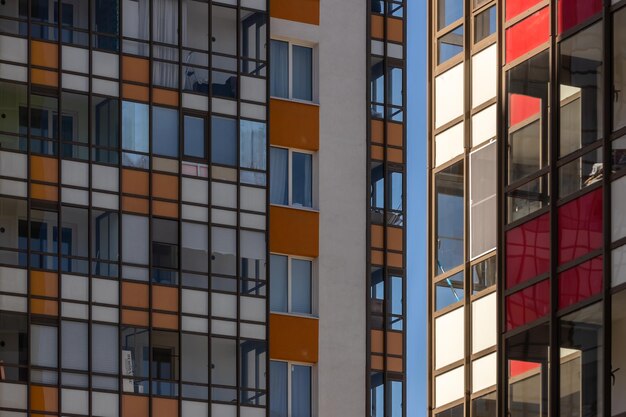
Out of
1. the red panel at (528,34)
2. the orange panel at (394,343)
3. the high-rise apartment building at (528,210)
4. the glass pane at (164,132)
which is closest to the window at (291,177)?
the glass pane at (164,132)

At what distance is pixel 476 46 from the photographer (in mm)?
31547

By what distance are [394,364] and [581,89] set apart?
26.3 m

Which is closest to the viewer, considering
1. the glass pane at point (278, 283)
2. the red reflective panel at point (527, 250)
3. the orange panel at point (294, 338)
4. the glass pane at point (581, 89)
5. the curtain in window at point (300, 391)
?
the glass pane at point (581, 89)

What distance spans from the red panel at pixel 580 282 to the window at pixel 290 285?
24684 millimetres

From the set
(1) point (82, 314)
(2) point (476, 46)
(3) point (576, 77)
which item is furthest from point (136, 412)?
(3) point (576, 77)

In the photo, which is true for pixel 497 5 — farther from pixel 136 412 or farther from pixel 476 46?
pixel 136 412

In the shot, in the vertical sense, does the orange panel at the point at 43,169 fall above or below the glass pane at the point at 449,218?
above

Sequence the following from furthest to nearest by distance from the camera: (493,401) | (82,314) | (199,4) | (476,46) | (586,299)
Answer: (199,4), (82,314), (476,46), (493,401), (586,299)

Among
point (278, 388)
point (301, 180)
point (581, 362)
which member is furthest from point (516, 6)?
point (301, 180)

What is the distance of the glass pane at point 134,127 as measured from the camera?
49562mm

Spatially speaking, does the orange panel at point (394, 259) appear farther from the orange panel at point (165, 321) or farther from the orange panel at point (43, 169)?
the orange panel at point (43, 169)

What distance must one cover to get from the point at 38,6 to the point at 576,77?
23505 millimetres

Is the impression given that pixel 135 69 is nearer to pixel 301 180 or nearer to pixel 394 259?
pixel 301 180

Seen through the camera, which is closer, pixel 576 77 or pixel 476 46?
pixel 576 77
